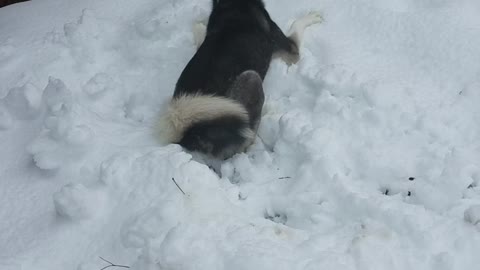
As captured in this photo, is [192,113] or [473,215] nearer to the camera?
[473,215]

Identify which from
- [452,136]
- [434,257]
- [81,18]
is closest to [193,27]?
[81,18]

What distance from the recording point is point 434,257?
195 cm

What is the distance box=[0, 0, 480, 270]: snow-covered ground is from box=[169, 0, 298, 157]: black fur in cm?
12

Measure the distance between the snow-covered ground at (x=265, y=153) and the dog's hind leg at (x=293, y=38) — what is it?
8cm

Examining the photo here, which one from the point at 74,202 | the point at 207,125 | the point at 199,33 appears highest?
the point at 199,33

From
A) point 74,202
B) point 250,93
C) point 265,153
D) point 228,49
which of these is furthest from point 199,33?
point 74,202

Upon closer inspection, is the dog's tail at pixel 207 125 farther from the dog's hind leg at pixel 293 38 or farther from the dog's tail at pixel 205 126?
the dog's hind leg at pixel 293 38

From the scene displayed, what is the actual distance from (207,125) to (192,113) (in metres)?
0.10

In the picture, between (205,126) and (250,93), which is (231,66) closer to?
(250,93)

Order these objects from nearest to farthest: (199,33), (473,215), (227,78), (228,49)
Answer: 1. (473,215)
2. (227,78)
3. (228,49)
4. (199,33)

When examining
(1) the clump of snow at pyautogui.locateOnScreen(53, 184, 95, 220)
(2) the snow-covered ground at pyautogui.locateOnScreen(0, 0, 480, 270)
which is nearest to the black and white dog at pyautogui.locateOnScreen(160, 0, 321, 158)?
(2) the snow-covered ground at pyautogui.locateOnScreen(0, 0, 480, 270)

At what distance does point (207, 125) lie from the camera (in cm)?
269

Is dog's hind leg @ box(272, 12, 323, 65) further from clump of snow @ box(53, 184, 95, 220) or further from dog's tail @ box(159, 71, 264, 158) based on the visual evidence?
clump of snow @ box(53, 184, 95, 220)

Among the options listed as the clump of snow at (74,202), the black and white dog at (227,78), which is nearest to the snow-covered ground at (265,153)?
the clump of snow at (74,202)
